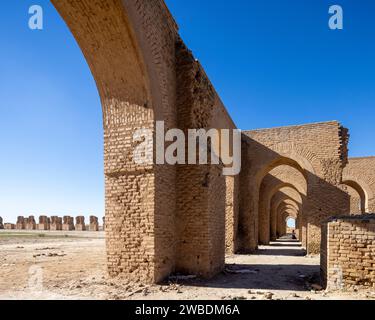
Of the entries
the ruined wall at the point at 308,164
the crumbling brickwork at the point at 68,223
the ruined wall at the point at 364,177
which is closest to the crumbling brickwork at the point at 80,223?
the crumbling brickwork at the point at 68,223

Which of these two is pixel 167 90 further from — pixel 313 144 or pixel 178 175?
pixel 313 144

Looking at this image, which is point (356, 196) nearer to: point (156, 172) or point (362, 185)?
point (362, 185)

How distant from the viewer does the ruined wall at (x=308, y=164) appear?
12.2 metres

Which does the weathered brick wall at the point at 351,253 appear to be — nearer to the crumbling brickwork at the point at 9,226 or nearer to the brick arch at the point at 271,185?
the brick arch at the point at 271,185

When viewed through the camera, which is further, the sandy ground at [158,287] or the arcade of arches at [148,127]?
the arcade of arches at [148,127]

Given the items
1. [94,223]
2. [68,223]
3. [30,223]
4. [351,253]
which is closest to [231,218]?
[351,253]

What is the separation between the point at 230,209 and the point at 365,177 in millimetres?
12607

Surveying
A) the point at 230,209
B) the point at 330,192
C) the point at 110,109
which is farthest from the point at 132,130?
the point at 330,192

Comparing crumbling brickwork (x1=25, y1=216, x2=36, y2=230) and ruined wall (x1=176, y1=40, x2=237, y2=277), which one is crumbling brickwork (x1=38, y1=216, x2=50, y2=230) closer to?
crumbling brickwork (x1=25, y1=216, x2=36, y2=230)

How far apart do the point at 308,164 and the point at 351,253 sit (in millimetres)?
8065

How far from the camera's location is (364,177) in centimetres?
2016

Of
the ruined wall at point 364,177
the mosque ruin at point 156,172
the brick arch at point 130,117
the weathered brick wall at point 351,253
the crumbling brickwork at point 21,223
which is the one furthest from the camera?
the crumbling brickwork at point 21,223

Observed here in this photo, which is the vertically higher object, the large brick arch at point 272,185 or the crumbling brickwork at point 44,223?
the large brick arch at point 272,185

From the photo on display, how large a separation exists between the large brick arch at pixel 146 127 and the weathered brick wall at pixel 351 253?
7.77ft
